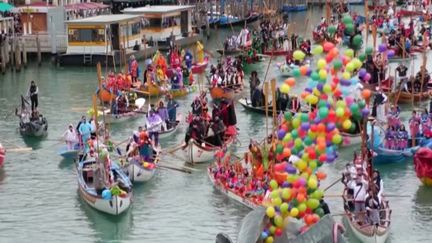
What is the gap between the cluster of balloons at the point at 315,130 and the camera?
12.3m

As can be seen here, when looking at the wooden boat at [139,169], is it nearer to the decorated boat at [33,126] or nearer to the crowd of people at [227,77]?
the decorated boat at [33,126]

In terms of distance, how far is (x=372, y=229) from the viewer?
56.1 feet

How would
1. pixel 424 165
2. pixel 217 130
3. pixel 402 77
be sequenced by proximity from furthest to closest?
pixel 402 77 → pixel 217 130 → pixel 424 165

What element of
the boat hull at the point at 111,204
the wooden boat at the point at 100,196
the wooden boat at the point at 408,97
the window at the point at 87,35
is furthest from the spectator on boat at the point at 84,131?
the window at the point at 87,35

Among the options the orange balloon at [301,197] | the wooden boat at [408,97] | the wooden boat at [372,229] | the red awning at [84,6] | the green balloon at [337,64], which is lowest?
the wooden boat at [408,97]

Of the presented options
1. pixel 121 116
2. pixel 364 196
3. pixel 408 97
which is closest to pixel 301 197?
pixel 364 196

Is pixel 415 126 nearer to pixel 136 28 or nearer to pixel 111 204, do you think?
pixel 111 204

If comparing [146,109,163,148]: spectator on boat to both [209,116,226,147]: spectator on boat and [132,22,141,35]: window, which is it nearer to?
[209,116,226,147]: spectator on boat

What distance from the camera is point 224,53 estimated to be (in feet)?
144

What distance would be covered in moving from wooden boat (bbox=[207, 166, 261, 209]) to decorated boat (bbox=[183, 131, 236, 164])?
3.60 ft

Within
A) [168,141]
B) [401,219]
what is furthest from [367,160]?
[168,141]

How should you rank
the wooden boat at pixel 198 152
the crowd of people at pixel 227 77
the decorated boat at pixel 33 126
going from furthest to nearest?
the crowd of people at pixel 227 77 < the decorated boat at pixel 33 126 < the wooden boat at pixel 198 152

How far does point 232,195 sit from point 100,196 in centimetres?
276

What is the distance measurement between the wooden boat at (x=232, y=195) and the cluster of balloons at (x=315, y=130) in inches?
237
